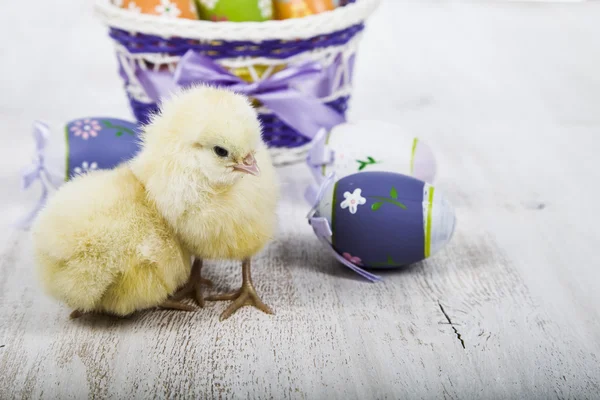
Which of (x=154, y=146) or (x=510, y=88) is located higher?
(x=154, y=146)

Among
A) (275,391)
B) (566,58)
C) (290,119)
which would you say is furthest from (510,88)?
(275,391)

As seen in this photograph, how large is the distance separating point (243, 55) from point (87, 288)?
0.61m

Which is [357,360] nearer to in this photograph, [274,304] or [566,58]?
[274,304]

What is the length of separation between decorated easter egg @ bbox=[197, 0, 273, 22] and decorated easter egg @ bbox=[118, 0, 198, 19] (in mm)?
63

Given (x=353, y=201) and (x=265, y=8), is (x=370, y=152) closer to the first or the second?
(x=353, y=201)

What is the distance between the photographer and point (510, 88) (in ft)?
7.04

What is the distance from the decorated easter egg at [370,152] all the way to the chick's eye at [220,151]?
0.38 m

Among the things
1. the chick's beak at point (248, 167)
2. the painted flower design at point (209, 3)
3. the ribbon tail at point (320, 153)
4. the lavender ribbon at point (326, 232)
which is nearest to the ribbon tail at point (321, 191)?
the lavender ribbon at point (326, 232)

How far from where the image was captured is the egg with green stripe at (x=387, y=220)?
1146mm

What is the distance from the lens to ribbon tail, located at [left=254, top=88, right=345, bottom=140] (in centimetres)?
146

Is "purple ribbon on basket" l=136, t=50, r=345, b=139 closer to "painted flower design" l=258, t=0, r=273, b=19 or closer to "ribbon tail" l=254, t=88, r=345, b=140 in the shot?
"ribbon tail" l=254, t=88, r=345, b=140

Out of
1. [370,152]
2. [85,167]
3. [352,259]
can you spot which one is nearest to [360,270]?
[352,259]

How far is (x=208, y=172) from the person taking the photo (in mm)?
980

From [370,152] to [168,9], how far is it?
0.50 meters
